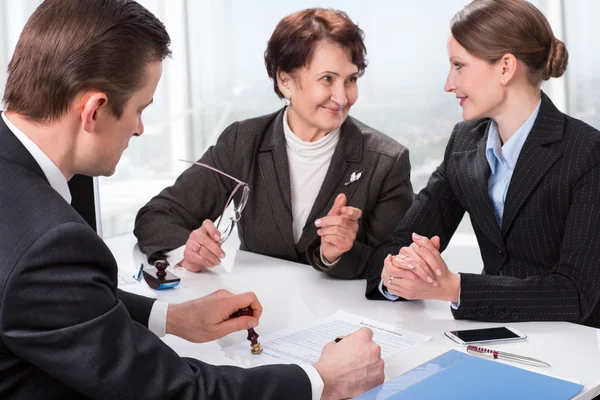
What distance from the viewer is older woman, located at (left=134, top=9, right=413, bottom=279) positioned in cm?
268

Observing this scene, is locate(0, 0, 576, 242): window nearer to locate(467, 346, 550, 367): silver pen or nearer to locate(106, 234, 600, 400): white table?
locate(106, 234, 600, 400): white table

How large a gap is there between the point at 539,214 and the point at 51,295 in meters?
1.49

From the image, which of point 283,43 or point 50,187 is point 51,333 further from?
point 283,43

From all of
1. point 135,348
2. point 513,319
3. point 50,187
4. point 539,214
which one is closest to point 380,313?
point 513,319

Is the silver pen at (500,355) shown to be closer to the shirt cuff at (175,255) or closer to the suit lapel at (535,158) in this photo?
the suit lapel at (535,158)

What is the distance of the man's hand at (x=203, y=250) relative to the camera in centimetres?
242

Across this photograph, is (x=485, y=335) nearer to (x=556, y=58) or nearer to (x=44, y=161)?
(x=556, y=58)

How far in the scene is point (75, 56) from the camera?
128 centimetres

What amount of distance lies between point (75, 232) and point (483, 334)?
101 cm

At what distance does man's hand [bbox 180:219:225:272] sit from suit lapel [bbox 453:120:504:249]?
785 millimetres

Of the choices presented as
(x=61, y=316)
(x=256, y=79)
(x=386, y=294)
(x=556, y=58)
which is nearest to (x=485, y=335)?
(x=386, y=294)

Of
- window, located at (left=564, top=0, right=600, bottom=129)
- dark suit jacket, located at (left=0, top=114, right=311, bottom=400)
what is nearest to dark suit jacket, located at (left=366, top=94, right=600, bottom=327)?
dark suit jacket, located at (left=0, top=114, right=311, bottom=400)

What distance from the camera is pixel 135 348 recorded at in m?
1.28


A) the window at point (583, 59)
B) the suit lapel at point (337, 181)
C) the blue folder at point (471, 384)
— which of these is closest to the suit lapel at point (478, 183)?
the suit lapel at point (337, 181)
